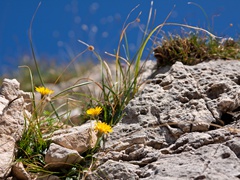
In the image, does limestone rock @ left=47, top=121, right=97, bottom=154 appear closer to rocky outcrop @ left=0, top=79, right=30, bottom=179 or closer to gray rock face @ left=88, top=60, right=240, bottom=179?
gray rock face @ left=88, top=60, right=240, bottom=179

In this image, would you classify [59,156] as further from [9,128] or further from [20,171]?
[9,128]

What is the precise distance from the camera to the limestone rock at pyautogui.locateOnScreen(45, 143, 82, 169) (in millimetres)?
3330

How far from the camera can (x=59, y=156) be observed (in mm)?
3320

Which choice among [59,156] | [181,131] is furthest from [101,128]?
[181,131]

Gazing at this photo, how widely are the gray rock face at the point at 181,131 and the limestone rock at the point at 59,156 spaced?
21cm

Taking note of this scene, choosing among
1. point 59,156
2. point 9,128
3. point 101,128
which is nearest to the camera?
point 59,156

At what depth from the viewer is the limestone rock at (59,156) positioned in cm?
333

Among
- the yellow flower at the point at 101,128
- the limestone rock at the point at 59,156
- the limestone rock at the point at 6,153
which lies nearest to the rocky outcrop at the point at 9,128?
the limestone rock at the point at 6,153

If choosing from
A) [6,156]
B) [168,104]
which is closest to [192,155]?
[168,104]

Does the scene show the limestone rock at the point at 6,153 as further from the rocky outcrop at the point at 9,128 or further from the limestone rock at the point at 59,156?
the limestone rock at the point at 59,156

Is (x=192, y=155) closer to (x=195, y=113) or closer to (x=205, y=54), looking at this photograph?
(x=195, y=113)

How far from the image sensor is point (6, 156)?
3389 millimetres

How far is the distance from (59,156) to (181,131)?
38.1 inches

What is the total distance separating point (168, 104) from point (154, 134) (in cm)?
39
